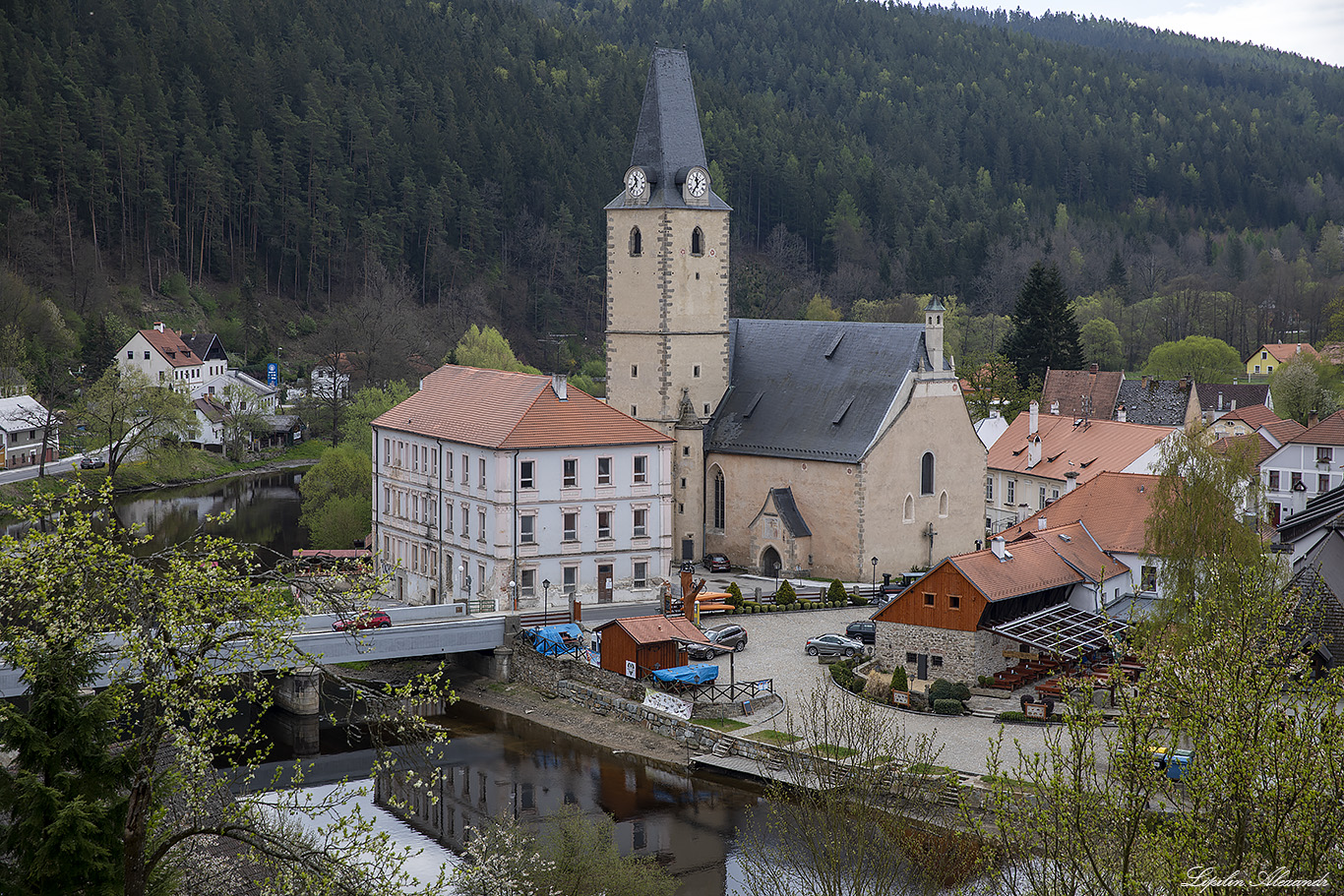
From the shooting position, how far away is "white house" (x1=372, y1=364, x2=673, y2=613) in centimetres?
5094

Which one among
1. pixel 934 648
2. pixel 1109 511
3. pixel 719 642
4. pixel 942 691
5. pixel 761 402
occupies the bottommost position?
pixel 942 691

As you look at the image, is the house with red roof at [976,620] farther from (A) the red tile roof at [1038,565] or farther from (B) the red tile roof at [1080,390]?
(B) the red tile roof at [1080,390]

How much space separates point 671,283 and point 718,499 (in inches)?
342

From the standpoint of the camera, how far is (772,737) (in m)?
38.4

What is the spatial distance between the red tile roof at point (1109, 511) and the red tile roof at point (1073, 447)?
31.8 feet

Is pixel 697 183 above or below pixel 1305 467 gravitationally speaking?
above

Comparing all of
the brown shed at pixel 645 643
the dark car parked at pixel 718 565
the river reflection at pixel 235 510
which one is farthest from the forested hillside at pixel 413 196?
the brown shed at pixel 645 643

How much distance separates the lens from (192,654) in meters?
17.3

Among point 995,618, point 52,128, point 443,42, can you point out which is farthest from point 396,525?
point 443,42

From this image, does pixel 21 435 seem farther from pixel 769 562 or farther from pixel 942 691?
pixel 942 691

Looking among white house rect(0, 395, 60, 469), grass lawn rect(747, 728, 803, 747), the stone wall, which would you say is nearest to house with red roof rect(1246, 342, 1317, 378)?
the stone wall

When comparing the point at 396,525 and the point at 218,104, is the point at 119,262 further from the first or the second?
the point at 396,525

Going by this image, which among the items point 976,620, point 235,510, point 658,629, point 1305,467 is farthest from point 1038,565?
point 235,510

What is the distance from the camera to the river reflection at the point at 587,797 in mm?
33094
